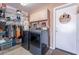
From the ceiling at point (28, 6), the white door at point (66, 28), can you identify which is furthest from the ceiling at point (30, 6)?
the white door at point (66, 28)

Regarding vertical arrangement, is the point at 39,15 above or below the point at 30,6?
below

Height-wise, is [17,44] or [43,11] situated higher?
[43,11]

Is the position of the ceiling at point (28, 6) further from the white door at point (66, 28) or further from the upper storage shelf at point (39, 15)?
the white door at point (66, 28)

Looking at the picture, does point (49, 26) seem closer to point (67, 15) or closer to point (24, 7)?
point (67, 15)

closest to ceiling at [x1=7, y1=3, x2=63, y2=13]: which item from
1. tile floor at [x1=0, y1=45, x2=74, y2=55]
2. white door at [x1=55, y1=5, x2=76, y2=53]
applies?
white door at [x1=55, y1=5, x2=76, y2=53]

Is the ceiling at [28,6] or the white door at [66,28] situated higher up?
the ceiling at [28,6]

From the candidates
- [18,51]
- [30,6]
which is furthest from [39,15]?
[18,51]

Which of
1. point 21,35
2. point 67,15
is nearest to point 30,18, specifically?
point 21,35

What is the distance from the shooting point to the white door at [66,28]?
103 cm

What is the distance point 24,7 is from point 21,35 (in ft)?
1.33

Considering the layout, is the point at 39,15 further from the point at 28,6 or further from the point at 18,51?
the point at 18,51

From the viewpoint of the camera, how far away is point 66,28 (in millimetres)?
1089

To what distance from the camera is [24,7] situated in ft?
3.70

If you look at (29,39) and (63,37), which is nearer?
(63,37)
